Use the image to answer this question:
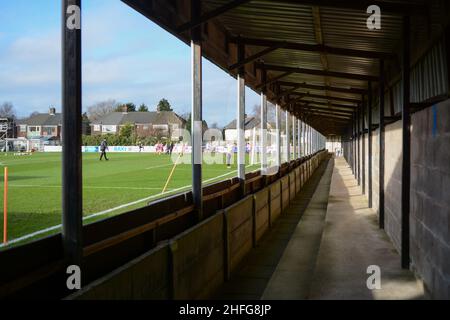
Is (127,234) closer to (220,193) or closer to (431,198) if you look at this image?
(431,198)

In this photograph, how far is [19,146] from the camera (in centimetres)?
5978

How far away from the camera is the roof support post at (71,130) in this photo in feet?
12.0

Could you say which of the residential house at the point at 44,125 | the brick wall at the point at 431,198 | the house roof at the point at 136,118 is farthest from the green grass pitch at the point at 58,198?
the house roof at the point at 136,118

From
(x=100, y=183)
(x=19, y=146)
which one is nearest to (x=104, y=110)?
(x=19, y=146)

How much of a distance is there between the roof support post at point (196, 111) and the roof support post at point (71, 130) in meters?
3.26

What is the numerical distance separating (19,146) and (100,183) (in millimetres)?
43397

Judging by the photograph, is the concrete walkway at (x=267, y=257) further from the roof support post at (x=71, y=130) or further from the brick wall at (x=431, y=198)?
the roof support post at (x=71, y=130)

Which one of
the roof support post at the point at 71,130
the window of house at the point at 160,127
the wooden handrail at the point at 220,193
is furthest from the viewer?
the window of house at the point at 160,127

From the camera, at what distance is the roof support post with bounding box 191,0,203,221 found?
696 cm

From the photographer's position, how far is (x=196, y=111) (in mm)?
7184

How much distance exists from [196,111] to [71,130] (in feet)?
11.8

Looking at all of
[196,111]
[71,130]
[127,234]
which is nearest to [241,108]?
[196,111]

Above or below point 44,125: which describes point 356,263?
below

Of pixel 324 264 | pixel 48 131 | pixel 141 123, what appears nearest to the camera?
pixel 324 264
